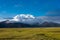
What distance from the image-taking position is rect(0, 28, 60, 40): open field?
538 centimetres

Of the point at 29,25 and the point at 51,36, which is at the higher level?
the point at 29,25

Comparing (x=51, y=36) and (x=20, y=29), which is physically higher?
(x=20, y=29)

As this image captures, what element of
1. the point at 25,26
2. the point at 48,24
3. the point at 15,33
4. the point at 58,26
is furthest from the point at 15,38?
the point at 58,26

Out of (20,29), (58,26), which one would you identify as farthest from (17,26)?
(58,26)

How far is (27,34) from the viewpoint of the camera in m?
5.51

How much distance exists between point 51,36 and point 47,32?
0.28 meters

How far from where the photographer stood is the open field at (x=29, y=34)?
538 centimetres

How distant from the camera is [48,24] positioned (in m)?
5.70

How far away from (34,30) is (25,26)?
1.45 ft

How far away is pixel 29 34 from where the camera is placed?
549 centimetres

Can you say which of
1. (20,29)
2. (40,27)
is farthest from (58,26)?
(20,29)

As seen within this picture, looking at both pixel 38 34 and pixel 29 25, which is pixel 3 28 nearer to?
pixel 29 25

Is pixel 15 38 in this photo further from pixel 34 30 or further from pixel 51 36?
pixel 51 36

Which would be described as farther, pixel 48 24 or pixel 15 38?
pixel 48 24
